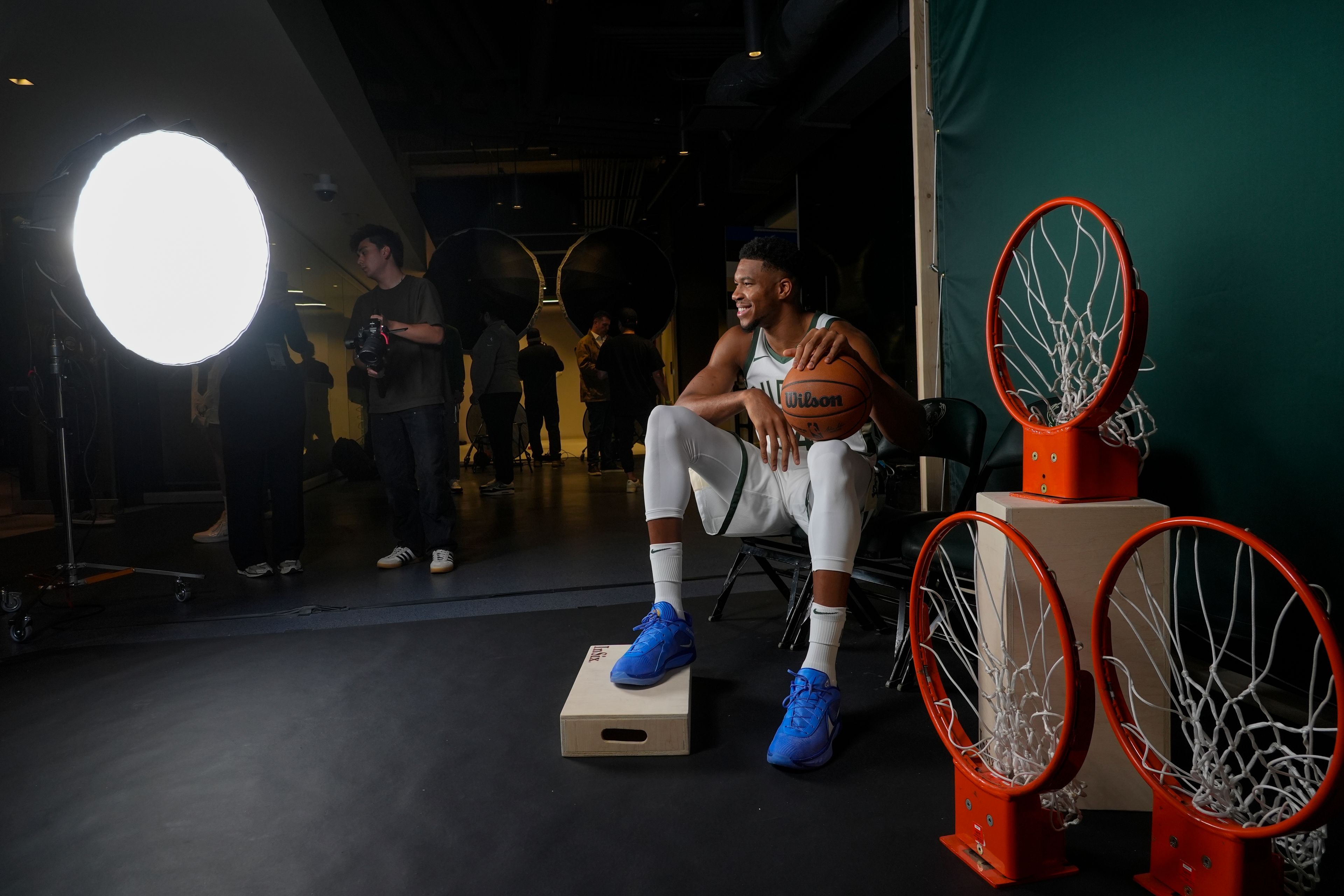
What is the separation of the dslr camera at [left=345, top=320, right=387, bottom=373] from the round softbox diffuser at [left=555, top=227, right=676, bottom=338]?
9.20ft

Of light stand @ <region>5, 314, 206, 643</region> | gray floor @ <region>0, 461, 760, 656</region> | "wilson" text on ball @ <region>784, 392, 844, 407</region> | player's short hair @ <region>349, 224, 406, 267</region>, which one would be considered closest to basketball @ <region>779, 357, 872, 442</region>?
"wilson" text on ball @ <region>784, 392, 844, 407</region>

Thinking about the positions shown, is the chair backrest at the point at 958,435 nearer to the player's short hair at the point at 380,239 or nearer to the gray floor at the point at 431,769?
the gray floor at the point at 431,769

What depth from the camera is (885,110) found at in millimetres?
5500

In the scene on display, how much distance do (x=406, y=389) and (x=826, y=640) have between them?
2601mm

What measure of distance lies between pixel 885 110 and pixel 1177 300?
4171mm

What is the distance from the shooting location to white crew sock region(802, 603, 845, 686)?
1.73m

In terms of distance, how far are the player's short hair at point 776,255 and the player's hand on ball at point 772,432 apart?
446 millimetres

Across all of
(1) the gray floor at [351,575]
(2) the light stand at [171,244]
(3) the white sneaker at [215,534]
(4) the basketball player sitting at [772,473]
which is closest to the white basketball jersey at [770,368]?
(4) the basketball player sitting at [772,473]

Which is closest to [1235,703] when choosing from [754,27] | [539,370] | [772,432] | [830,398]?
[830,398]

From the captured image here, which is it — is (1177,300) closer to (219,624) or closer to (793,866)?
(793,866)

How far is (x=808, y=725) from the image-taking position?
1607 millimetres

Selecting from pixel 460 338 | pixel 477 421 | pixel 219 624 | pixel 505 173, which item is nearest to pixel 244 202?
pixel 219 624

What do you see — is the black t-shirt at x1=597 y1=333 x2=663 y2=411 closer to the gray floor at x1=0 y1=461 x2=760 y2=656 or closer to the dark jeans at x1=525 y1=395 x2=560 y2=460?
the gray floor at x1=0 y1=461 x2=760 y2=656

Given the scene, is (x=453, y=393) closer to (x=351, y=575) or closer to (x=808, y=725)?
(x=351, y=575)
